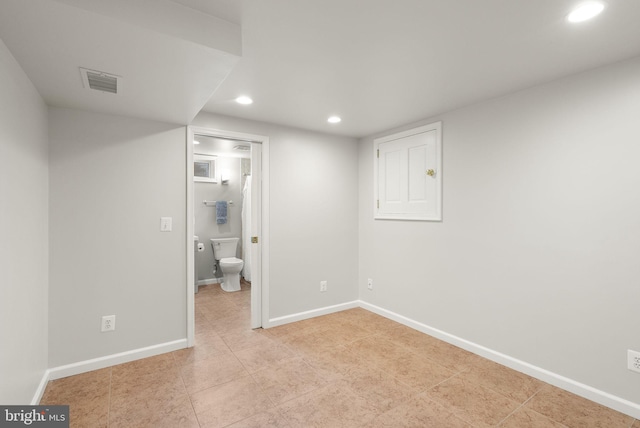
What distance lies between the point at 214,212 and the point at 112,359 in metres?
3.12

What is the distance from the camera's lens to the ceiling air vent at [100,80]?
5.77ft

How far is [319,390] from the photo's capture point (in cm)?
218

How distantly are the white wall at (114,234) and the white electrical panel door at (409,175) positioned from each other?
7.07 feet

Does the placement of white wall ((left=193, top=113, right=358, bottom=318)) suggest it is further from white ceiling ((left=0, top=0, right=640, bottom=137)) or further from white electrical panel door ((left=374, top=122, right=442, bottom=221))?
white ceiling ((left=0, top=0, right=640, bottom=137))

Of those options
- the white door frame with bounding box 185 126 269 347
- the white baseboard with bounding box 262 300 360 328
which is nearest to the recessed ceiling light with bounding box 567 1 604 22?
the white door frame with bounding box 185 126 269 347

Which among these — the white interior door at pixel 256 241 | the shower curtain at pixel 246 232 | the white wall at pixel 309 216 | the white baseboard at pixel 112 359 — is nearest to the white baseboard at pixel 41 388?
the white baseboard at pixel 112 359

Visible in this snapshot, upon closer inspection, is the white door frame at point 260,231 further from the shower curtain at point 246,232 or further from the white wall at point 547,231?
the shower curtain at point 246,232

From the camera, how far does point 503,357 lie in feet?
8.35

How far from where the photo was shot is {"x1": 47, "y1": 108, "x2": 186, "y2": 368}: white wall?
7.69 ft

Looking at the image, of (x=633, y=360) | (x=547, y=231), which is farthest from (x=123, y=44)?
(x=633, y=360)

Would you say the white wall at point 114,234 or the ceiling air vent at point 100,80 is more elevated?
the ceiling air vent at point 100,80

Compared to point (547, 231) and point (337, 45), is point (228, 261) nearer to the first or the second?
point (337, 45)

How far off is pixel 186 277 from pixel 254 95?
1724mm

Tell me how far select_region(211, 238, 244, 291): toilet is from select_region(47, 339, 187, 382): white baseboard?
198 cm
